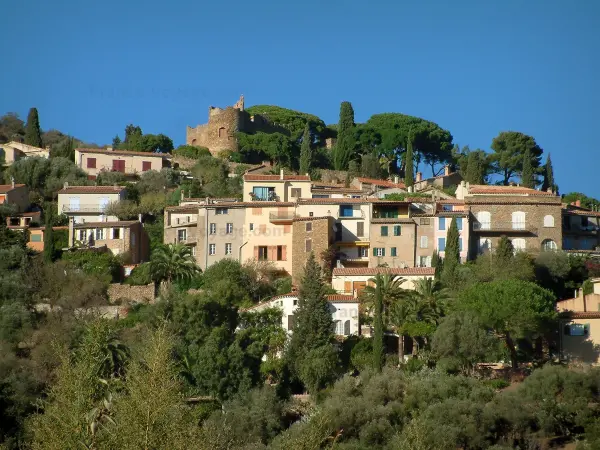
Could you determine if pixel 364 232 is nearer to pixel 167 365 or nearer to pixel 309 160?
pixel 309 160

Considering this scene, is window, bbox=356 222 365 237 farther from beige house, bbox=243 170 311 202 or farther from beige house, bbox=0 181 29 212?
beige house, bbox=0 181 29 212

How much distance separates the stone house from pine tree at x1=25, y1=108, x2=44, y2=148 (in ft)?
108

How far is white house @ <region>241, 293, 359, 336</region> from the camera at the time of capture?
1703 inches

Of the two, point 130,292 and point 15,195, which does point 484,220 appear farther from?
point 15,195

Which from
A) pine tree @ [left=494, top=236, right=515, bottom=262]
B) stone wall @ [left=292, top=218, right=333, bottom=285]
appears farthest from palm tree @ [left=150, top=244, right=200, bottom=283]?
pine tree @ [left=494, top=236, right=515, bottom=262]

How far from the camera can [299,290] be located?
1697 inches

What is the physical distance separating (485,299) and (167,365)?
24.6 metres

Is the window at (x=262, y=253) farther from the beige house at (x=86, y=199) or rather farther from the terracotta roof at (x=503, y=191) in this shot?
the terracotta roof at (x=503, y=191)

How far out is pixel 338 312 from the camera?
142 feet

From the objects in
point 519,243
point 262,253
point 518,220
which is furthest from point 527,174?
point 262,253

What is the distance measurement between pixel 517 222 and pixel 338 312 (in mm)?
12816

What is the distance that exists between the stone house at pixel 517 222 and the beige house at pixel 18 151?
1147 inches

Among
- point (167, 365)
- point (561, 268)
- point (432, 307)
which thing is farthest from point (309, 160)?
point (167, 365)

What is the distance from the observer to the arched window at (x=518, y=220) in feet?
171
